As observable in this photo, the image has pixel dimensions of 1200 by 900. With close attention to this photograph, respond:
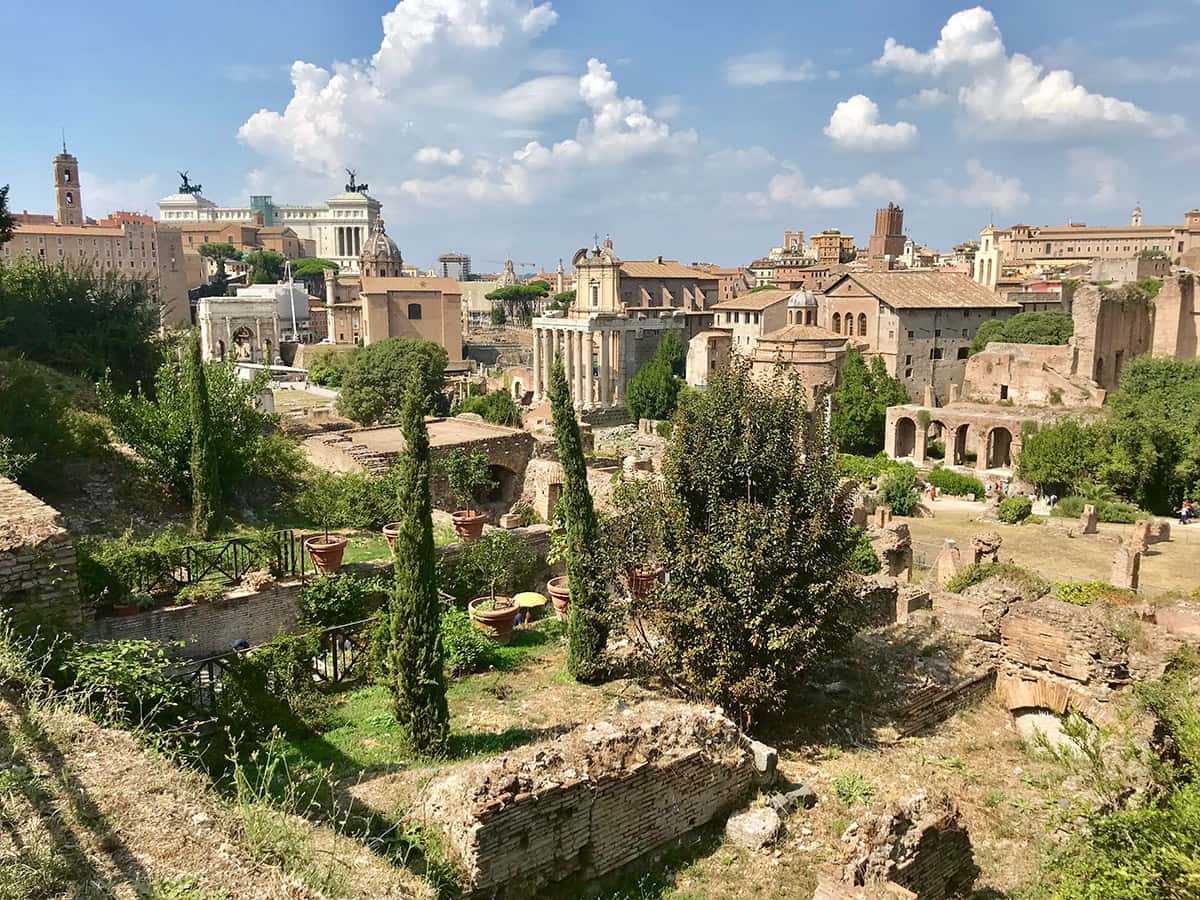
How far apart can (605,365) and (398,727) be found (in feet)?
184

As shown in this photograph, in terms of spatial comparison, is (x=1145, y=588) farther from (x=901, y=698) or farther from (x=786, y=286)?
(x=786, y=286)

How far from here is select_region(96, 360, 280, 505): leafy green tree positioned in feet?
47.0

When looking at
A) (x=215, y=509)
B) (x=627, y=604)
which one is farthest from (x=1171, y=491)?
(x=215, y=509)

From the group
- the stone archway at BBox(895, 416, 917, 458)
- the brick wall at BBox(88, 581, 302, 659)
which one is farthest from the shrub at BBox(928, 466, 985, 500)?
the brick wall at BBox(88, 581, 302, 659)

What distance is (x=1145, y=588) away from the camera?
2039 cm

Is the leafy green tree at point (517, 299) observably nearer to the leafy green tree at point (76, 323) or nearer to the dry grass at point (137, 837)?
the leafy green tree at point (76, 323)

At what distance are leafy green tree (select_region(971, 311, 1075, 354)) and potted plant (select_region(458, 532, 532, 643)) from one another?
47.0 meters

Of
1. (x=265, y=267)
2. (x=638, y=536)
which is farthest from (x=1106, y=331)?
(x=265, y=267)

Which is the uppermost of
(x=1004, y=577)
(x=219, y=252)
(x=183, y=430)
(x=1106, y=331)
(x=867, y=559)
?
(x=219, y=252)

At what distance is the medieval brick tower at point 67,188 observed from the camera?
9694 cm

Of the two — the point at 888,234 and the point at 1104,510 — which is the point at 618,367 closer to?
the point at 1104,510

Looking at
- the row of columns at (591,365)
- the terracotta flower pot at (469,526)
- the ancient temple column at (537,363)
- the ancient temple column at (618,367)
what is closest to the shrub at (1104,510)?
the terracotta flower pot at (469,526)

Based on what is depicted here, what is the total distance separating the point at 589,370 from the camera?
212ft

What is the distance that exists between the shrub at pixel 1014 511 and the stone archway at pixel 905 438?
14.5 m
